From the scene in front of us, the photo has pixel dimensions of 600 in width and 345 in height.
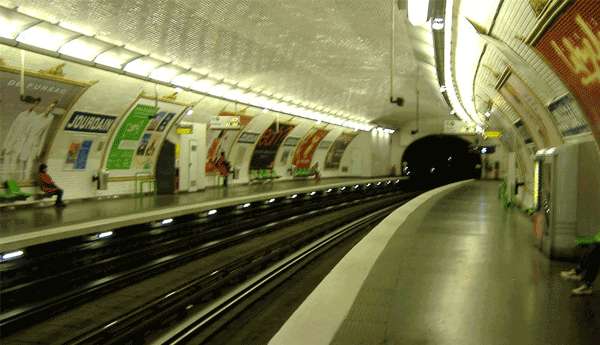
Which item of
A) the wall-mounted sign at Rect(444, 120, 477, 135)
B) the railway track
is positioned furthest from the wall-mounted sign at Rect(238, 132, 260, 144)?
the wall-mounted sign at Rect(444, 120, 477, 135)

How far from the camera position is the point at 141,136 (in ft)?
52.6

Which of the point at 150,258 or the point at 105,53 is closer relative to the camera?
the point at 105,53

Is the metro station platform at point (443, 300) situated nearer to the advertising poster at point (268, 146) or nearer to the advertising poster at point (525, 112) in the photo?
the advertising poster at point (525, 112)

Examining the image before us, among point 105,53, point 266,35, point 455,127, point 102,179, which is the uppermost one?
point 266,35

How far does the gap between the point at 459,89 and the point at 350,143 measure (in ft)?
74.2

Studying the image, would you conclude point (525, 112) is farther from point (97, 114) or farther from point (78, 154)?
point (78, 154)

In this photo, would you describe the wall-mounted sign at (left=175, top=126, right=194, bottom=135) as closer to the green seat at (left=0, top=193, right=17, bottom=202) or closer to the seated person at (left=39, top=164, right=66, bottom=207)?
the seated person at (left=39, top=164, right=66, bottom=207)

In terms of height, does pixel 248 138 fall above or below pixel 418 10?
below

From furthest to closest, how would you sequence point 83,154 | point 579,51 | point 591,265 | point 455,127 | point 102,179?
point 455,127 → point 102,179 → point 83,154 → point 591,265 → point 579,51

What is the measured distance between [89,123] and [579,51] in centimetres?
1131

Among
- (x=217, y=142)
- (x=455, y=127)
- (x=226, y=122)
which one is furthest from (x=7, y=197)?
(x=455, y=127)

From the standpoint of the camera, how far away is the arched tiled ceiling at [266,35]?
31.9ft

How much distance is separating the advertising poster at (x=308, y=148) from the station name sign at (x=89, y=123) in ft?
49.5

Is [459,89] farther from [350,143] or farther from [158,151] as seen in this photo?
[350,143]
